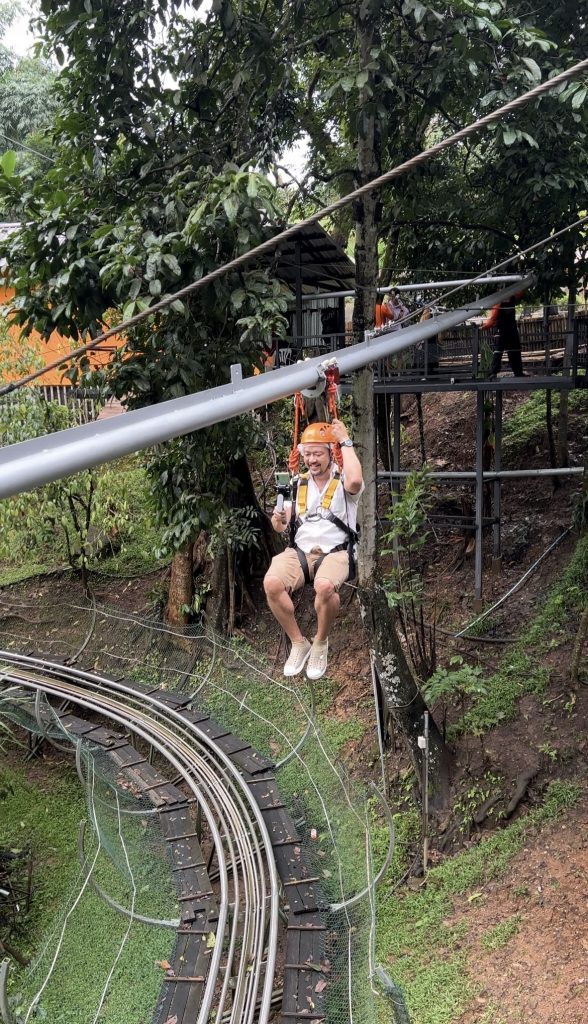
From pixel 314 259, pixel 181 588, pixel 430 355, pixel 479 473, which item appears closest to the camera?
pixel 479 473

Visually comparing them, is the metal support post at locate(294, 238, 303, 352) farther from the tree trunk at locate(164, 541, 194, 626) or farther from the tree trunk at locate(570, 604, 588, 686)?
the tree trunk at locate(164, 541, 194, 626)

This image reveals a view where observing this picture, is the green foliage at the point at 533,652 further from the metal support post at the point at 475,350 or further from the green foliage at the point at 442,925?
the metal support post at the point at 475,350

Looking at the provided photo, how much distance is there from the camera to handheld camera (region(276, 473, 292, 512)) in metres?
4.76

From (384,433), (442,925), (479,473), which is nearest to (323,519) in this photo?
(442,925)

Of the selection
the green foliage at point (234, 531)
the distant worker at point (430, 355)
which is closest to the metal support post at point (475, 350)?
the distant worker at point (430, 355)

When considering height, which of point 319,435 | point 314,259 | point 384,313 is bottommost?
point 319,435

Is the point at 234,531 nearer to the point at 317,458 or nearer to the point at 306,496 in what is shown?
the point at 306,496

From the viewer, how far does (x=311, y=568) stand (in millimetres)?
5336

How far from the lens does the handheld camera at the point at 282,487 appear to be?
4762mm

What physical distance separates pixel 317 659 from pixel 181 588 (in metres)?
7.31

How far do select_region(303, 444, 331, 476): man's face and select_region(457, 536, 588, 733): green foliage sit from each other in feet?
13.8

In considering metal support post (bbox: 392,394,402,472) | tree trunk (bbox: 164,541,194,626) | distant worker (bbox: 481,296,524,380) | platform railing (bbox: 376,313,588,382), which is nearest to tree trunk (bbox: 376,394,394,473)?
metal support post (bbox: 392,394,402,472)

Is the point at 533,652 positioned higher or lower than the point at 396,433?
lower

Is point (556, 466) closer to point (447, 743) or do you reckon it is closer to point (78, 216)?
point (447, 743)
